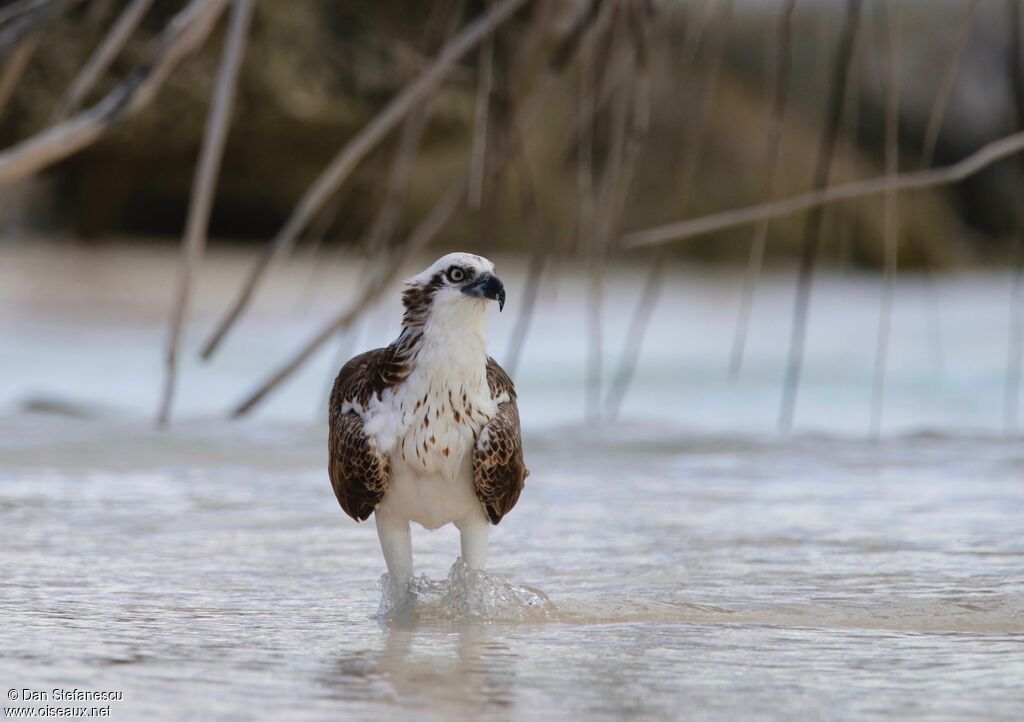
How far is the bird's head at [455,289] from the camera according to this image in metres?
2.55

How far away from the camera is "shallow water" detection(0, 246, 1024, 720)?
6.79 ft

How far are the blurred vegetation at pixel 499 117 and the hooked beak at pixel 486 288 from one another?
91 centimetres

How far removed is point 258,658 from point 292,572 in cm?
74

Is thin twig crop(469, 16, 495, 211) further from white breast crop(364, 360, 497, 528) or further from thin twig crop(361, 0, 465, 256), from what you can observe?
white breast crop(364, 360, 497, 528)

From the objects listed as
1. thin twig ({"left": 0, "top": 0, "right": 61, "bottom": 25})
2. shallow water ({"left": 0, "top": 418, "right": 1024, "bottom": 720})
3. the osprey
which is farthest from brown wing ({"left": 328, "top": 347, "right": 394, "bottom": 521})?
thin twig ({"left": 0, "top": 0, "right": 61, "bottom": 25})

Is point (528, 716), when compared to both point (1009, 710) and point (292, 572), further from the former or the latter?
point (292, 572)

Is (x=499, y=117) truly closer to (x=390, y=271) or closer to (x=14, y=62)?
→ (x=390, y=271)

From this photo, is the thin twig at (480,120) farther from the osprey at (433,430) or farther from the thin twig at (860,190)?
the osprey at (433,430)

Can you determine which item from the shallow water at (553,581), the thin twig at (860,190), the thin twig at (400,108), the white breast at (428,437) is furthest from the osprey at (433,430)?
the thin twig at (400,108)

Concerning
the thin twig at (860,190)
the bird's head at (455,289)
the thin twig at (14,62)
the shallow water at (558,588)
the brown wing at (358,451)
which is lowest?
the shallow water at (558,588)

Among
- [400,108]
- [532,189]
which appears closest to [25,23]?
[400,108]

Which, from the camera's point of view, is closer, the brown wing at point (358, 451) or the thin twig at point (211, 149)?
the brown wing at point (358, 451)

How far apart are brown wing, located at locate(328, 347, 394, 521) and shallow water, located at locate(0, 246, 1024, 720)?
205 millimetres

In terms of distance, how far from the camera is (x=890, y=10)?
356 cm
